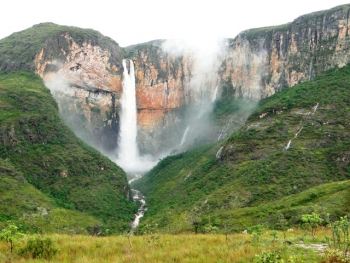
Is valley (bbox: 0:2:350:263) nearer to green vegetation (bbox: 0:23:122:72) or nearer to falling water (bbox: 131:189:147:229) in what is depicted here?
green vegetation (bbox: 0:23:122:72)

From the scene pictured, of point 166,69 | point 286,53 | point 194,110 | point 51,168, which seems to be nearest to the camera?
point 51,168

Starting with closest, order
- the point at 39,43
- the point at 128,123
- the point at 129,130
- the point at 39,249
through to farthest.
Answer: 1. the point at 39,249
2. the point at 39,43
3. the point at 128,123
4. the point at 129,130

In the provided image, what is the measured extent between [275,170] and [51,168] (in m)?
42.8

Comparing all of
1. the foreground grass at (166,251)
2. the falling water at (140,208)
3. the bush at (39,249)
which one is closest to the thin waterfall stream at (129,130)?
the falling water at (140,208)

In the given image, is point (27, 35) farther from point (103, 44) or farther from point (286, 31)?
point (286, 31)

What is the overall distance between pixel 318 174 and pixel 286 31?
214 ft

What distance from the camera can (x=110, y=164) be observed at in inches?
3300

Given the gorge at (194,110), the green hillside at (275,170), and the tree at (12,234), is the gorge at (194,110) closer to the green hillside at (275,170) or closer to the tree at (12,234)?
the green hillside at (275,170)

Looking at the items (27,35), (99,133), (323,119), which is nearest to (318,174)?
(323,119)

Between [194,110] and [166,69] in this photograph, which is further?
[166,69]

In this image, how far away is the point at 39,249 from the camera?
9.61 metres

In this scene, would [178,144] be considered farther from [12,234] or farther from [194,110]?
[12,234]

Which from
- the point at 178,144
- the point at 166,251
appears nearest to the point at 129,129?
the point at 178,144

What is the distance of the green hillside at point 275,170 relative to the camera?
138ft
